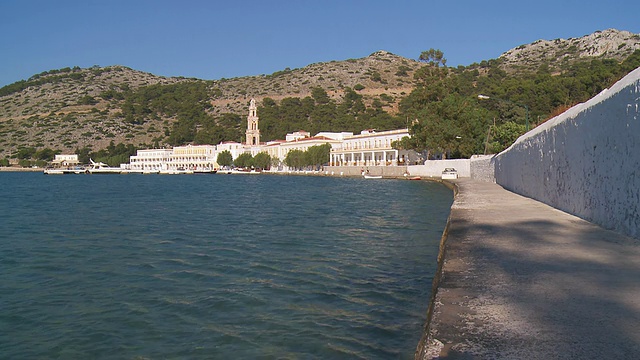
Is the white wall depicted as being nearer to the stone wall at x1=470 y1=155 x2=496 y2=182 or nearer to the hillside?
the stone wall at x1=470 y1=155 x2=496 y2=182

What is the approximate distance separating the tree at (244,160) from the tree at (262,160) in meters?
1.95

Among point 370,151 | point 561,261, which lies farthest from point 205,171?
point 561,261

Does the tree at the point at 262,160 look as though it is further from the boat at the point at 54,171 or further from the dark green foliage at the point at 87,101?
the dark green foliage at the point at 87,101

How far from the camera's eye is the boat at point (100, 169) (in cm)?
12561

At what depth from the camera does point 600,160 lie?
8539mm

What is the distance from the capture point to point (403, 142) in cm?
7250

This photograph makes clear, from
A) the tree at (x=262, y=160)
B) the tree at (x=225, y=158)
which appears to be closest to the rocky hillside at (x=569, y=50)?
the tree at (x=262, y=160)

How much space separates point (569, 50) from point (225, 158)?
3969 inches

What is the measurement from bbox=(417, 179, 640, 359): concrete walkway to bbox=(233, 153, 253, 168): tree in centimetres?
10820

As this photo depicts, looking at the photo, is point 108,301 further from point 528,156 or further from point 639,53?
point 639,53

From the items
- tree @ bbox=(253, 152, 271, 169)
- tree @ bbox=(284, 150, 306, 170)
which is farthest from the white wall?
tree @ bbox=(253, 152, 271, 169)

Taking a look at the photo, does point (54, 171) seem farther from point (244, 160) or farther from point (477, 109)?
point (477, 109)

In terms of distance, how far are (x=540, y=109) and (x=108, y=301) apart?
6940 centimetres

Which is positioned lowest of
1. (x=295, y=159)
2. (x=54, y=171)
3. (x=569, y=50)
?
(x=54, y=171)
